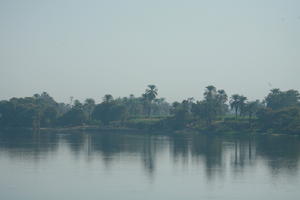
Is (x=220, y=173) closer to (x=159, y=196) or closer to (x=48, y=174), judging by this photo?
(x=159, y=196)

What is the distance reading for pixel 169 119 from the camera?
14975cm

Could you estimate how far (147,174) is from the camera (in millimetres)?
54312

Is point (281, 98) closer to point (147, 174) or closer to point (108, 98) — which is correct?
point (108, 98)

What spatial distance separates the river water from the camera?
42750mm

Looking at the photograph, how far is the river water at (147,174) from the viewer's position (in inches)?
1683

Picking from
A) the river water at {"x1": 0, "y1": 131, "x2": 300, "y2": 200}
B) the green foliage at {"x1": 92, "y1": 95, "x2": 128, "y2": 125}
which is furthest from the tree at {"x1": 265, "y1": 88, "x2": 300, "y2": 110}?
the river water at {"x1": 0, "y1": 131, "x2": 300, "y2": 200}

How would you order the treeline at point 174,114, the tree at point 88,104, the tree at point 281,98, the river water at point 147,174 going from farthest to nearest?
1. the tree at point 88,104
2. the tree at point 281,98
3. the treeline at point 174,114
4. the river water at point 147,174

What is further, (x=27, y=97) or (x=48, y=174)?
(x=27, y=97)

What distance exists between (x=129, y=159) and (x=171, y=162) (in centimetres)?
643

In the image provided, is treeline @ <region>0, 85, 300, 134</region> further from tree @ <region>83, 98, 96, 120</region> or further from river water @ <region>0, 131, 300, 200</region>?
river water @ <region>0, 131, 300, 200</region>

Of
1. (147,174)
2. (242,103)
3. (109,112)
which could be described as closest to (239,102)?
(242,103)

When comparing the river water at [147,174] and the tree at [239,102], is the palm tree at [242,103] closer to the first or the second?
the tree at [239,102]

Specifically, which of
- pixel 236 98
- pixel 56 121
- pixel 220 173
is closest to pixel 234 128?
pixel 236 98

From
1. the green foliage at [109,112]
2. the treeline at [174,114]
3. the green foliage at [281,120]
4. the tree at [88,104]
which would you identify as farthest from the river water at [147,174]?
the tree at [88,104]
